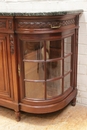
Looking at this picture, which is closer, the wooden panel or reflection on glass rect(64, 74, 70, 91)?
the wooden panel

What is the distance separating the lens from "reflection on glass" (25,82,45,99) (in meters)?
1.78

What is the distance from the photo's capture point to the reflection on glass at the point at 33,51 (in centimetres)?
169

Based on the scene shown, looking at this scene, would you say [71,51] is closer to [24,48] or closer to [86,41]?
[86,41]

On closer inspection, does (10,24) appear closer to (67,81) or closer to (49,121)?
(67,81)

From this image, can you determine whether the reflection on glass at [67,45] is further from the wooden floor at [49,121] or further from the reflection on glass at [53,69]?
the wooden floor at [49,121]

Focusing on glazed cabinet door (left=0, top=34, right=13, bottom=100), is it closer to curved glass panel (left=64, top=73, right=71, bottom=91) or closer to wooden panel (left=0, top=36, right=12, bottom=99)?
wooden panel (left=0, top=36, right=12, bottom=99)

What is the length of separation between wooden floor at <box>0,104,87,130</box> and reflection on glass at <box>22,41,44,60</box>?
0.64 meters

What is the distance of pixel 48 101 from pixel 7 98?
406 mm

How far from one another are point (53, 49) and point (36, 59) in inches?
7.2

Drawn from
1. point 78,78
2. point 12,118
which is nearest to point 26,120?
point 12,118

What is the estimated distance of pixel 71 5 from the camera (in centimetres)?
196

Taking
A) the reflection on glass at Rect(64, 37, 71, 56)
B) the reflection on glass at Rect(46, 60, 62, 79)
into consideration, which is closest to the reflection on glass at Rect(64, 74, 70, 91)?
the reflection on glass at Rect(46, 60, 62, 79)

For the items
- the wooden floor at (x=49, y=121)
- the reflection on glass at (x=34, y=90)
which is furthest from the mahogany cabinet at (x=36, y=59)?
the wooden floor at (x=49, y=121)

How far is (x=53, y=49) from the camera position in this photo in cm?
174
